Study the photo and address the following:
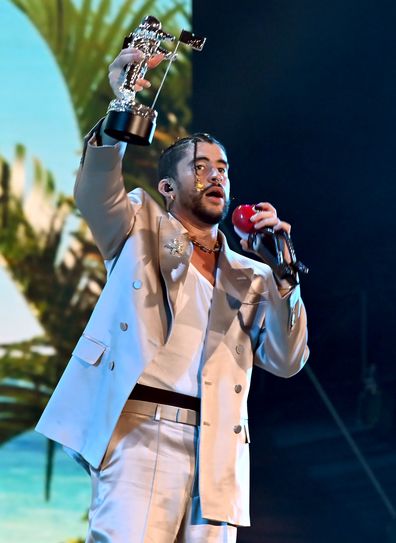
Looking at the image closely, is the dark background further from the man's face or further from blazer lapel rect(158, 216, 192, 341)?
blazer lapel rect(158, 216, 192, 341)

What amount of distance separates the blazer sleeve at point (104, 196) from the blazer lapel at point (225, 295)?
247 mm

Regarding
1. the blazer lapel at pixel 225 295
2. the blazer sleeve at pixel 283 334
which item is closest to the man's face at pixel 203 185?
the blazer lapel at pixel 225 295

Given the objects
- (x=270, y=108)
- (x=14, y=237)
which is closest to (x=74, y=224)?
(x=14, y=237)

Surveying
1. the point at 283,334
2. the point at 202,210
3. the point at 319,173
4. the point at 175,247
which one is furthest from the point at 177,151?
the point at 319,173

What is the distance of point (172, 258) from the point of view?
194 cm

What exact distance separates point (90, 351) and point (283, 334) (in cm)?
43

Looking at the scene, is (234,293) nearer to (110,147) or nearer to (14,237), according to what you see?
(110,147)

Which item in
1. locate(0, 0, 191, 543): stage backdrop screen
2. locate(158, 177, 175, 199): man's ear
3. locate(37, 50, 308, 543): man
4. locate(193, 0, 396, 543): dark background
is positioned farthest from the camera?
locate(193, 0, 396, 543): dark background

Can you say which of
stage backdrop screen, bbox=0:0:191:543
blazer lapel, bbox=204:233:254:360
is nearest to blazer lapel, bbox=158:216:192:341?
blazer lapel, bbox=204:233:254:360

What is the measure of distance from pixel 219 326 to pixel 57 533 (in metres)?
1.59

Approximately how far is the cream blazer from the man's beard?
60 mm

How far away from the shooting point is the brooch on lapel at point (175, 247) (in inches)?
76.6

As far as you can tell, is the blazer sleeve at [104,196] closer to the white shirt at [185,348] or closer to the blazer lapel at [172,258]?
the blazer lapel at [172,258]

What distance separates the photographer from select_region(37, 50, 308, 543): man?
180 centimetres
